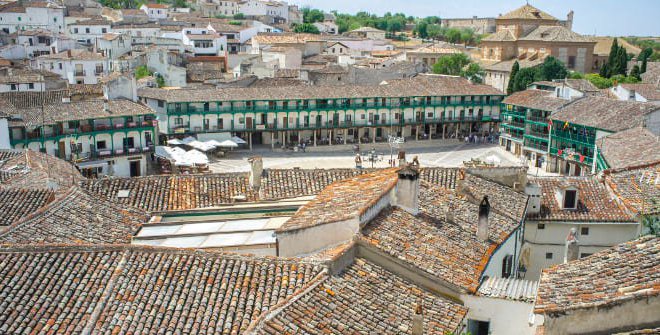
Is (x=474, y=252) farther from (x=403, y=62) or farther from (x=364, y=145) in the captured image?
(x=403, y=62)

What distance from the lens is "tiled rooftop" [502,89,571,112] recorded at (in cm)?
5584

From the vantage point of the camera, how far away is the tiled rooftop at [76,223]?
17.4 meters

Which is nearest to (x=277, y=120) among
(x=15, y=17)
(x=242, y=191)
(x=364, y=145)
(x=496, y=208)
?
(x=364, y=145)

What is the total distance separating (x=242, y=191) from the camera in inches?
1009

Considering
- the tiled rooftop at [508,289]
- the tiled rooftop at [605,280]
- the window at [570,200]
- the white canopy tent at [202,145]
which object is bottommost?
the white canopy tent at [202,145]

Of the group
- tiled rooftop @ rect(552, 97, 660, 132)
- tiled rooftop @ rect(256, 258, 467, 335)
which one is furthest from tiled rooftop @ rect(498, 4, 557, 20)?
tiled rooftop @ rect(256, 258, 467, 335)

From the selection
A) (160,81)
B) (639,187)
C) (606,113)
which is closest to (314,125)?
(160,81)

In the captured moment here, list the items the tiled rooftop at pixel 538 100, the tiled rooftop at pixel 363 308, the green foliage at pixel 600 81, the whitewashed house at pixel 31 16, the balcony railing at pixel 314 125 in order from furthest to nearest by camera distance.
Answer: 1. the whitewashed house at pixel 31 16
2. the green foliage at pixel 600 81
3. the balcony railing at pixel 314 125
4. the tiled rooftop at pixel 538 100
5. the tiled rooftop at pixel 363 308

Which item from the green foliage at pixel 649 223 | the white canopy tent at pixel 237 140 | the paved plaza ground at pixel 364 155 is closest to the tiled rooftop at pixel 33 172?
the paved plaza ground at pixel 364 155

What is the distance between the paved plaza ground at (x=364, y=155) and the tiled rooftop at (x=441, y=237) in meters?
32.7

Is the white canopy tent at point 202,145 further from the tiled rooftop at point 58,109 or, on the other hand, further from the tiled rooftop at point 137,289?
the tiled rooftop at point 137,289

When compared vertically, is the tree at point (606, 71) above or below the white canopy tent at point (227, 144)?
above

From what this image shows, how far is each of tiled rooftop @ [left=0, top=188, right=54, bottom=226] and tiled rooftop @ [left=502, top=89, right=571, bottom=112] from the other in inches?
1709

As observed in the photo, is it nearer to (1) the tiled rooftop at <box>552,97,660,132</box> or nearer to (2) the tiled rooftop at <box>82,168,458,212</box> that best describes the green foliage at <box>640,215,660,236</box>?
(2) the tiled rooftop at <box>82,168,458,212</box>
